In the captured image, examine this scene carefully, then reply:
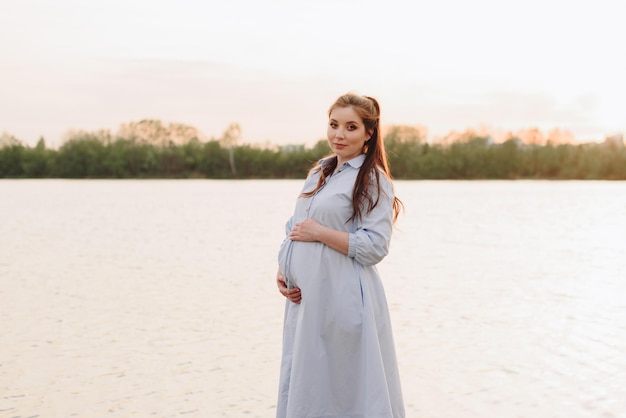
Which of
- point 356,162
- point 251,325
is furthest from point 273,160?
point 356,162

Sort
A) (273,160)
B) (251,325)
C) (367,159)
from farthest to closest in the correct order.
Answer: (273,160) < (251,325) < (367,159)

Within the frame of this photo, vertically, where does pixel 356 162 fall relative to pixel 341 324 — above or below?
above

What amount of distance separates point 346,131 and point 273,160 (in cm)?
6503

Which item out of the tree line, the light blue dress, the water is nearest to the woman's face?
the light blue dress

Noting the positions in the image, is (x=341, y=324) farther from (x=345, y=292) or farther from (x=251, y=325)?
(x=251, y=325)

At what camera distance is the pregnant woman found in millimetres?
2561

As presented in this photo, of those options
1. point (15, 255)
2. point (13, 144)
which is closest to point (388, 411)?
point (15, 255)

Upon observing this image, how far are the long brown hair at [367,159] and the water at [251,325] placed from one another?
6.43 ft

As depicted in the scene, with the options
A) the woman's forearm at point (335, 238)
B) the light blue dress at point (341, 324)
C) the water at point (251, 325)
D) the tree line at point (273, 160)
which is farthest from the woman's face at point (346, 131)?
the tree line at point (273, 160)

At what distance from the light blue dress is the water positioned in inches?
65.7

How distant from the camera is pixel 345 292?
2.56 metres

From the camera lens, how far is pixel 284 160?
219 ft

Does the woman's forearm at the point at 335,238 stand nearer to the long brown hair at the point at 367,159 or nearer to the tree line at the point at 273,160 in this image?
the long brown hair at the point at 367,159

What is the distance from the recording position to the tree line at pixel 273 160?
6638 cm
